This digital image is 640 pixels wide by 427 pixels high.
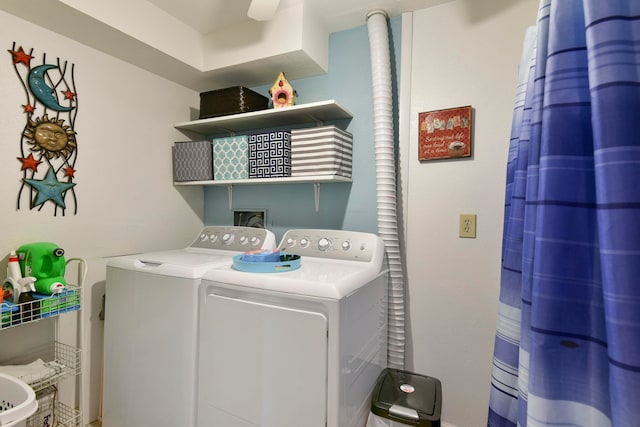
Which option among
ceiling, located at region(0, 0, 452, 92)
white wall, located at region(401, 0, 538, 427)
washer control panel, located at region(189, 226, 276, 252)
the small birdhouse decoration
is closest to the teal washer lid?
washer control panel, located at region(189, 226, 276, 252)

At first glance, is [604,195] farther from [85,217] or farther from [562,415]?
[85,217]

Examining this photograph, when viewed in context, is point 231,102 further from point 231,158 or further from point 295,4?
point 295,4

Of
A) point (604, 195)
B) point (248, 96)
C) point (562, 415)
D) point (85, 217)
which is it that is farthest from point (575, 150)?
point (85, 217)

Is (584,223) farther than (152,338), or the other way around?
(152,338)

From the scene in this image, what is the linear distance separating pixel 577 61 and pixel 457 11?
4.38ft

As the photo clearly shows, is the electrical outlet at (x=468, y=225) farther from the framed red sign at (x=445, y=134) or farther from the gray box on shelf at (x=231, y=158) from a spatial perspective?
the gray box on shelf at (x=231, y=158)

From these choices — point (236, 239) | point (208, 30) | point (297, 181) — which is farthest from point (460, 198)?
point (208, 30)

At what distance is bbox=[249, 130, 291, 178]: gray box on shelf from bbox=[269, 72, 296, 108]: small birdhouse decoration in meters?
0.19

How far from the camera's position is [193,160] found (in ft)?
7.25

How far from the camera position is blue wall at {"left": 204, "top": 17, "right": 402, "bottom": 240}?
196 centimetres

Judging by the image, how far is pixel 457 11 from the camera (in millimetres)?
1729

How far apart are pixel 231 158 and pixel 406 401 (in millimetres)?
1689

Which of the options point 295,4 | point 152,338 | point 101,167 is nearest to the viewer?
point 152,338

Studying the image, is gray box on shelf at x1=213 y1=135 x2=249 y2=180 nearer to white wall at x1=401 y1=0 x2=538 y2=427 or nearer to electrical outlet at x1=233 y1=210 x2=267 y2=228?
electrical outlet at x1=233 y1=210 x2=267 y2=228
